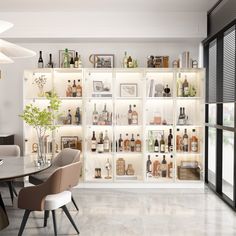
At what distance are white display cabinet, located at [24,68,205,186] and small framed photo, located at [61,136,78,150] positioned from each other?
0.02 m

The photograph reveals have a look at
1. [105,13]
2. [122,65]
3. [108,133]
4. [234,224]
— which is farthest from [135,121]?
[234,224]

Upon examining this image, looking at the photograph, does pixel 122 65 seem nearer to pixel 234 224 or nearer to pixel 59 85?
pixel 59 85

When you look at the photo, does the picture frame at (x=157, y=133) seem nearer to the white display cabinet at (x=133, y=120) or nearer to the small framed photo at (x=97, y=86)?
the white display cabinet at (x=133, y=120)

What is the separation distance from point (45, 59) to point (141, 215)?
10.9 feet

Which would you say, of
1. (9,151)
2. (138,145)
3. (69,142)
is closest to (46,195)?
(9,151)

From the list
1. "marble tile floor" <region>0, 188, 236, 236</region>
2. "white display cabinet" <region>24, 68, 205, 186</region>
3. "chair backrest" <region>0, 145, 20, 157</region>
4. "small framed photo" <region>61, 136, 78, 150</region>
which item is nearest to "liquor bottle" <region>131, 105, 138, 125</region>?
"white display cabinet" <region>24, 68, 205, 186</region>

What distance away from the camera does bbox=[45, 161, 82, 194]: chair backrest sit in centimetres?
341

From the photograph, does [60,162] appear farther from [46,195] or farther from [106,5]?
[106,5]

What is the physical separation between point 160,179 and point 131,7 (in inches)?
112

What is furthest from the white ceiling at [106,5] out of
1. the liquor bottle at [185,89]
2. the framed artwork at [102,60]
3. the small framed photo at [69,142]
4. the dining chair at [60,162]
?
the dining chair at [60,162]

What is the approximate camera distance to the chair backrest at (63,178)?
134 inches

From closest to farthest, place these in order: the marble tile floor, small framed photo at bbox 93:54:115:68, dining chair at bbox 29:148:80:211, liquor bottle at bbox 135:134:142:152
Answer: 1. the marble tile floor
2. dining chair at bbox 29:148:80:211
3. liquor bottle at bbox 135:134:142:152
4. small framed photo at bbox 93:54:115:68

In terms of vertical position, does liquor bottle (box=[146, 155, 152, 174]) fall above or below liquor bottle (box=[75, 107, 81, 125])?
below

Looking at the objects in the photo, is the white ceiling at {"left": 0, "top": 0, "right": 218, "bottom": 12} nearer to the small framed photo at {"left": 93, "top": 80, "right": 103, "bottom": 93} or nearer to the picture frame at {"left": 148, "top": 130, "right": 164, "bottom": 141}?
the small framed photo at {"left": 93, "top": 80, "right": 103, "bottom": 93}
